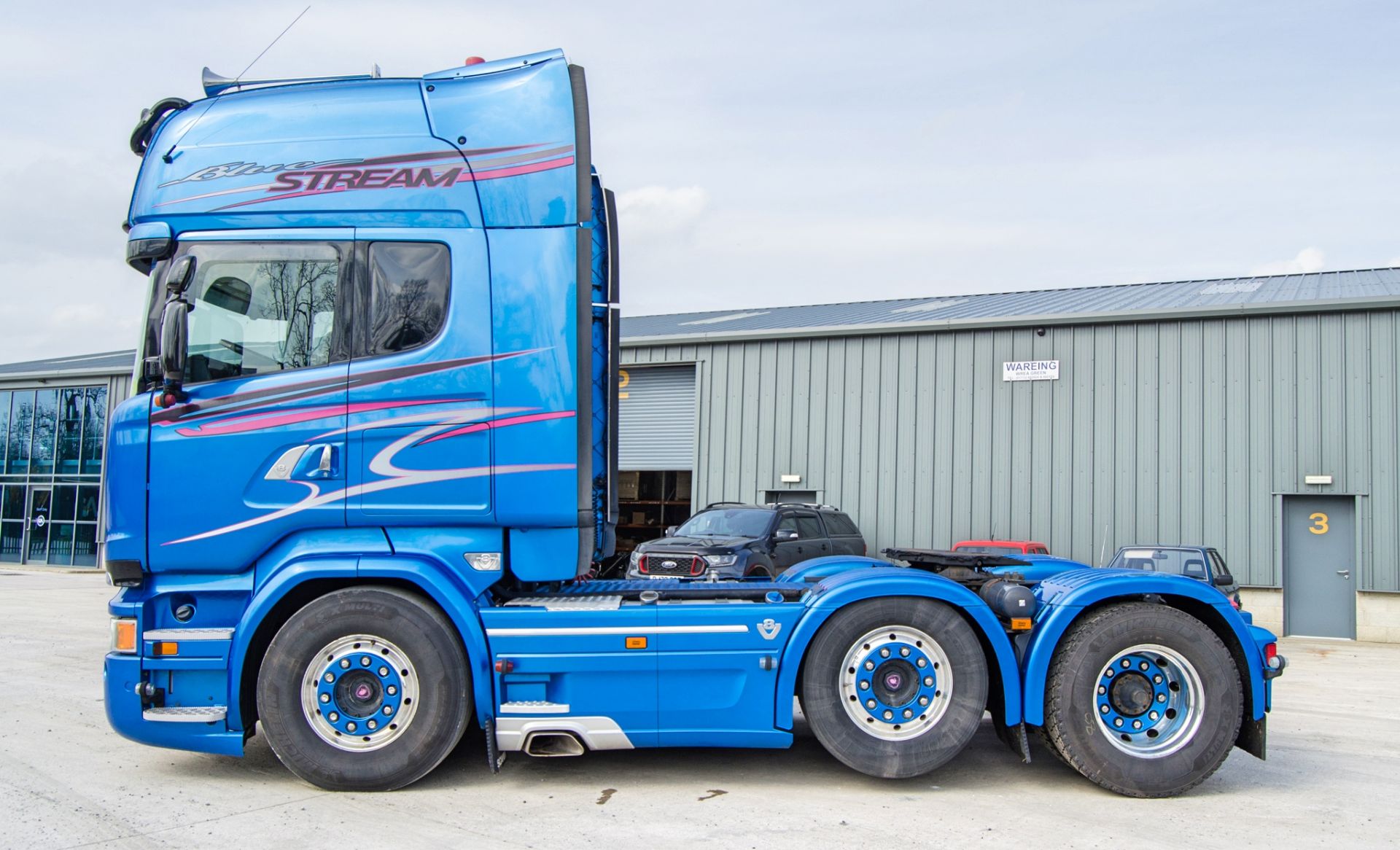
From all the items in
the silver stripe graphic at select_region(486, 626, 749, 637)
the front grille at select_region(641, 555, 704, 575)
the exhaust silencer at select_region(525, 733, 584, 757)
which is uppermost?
the silver stripe graphic at select_region(486, 626, 749, 637)

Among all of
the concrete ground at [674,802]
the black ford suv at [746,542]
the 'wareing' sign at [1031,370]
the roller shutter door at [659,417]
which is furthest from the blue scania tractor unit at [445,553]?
the roller shutter door at [659,417]

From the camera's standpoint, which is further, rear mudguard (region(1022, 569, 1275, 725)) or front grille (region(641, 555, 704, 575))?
front grille (region(641, 555, 704, 575))

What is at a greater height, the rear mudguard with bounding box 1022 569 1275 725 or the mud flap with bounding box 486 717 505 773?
the rear mudguard with bounding box 1022 569 1275 725

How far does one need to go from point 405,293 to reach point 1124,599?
4651mm

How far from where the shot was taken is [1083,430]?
1733 centimetres

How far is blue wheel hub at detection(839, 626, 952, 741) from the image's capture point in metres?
5.99

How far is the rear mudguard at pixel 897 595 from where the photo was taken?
5969mm

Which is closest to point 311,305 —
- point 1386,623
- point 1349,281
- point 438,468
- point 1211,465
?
point 438,468

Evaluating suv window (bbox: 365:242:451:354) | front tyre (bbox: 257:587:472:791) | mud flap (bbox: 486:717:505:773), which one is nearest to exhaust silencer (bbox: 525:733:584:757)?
mud flap (bbox: 486:717:505:773)

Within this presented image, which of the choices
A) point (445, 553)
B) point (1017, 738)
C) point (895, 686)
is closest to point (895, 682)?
point (895, 686)

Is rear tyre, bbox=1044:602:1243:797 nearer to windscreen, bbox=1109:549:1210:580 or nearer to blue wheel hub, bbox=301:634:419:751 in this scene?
blue wheel hub, bbox=301:634:419:751

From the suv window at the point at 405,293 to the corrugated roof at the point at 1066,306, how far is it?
13522 mm

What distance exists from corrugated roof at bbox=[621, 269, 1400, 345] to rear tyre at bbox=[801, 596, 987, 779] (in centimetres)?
1275

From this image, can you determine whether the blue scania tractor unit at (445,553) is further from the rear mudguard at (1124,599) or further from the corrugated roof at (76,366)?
the corrugated roof at (76,366)
